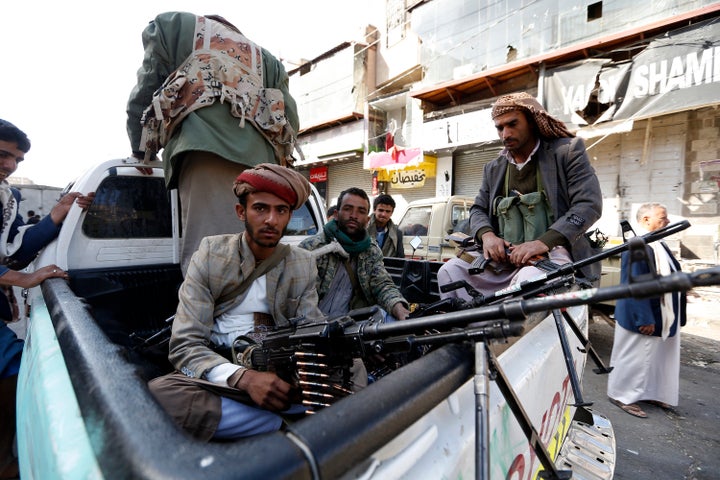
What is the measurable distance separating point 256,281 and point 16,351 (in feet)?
5.41

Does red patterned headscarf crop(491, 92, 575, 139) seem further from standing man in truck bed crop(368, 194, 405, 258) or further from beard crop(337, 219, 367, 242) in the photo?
standing man in truck bed crop(368, 194, 405, 258)

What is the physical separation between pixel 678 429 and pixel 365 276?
9.34 feet

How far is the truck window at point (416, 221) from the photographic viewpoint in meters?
6.79

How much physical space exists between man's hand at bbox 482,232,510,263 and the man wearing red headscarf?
106 centimetres

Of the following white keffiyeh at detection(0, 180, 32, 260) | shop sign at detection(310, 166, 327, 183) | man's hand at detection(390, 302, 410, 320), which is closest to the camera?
white keffiyeh at detection(0, 180, 32, 260)

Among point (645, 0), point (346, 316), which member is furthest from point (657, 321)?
point (645, 0)

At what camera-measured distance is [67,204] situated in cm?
258

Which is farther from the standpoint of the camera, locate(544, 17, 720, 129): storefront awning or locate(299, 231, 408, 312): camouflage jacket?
locate(544, 17, 720, 129): storefront awning

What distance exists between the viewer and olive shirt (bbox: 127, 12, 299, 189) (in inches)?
86.4

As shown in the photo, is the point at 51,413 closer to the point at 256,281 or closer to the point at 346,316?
the point at 346,316

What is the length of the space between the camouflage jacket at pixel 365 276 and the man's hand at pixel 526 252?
2.70 ft

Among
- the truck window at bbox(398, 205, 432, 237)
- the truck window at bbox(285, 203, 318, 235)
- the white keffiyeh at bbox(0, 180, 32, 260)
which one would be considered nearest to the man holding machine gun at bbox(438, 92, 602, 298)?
the truck window at bbox(285, 203, 318, 235)

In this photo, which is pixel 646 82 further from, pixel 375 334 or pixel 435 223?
pixel 375 334

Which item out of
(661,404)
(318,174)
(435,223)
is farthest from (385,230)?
(318,174)
